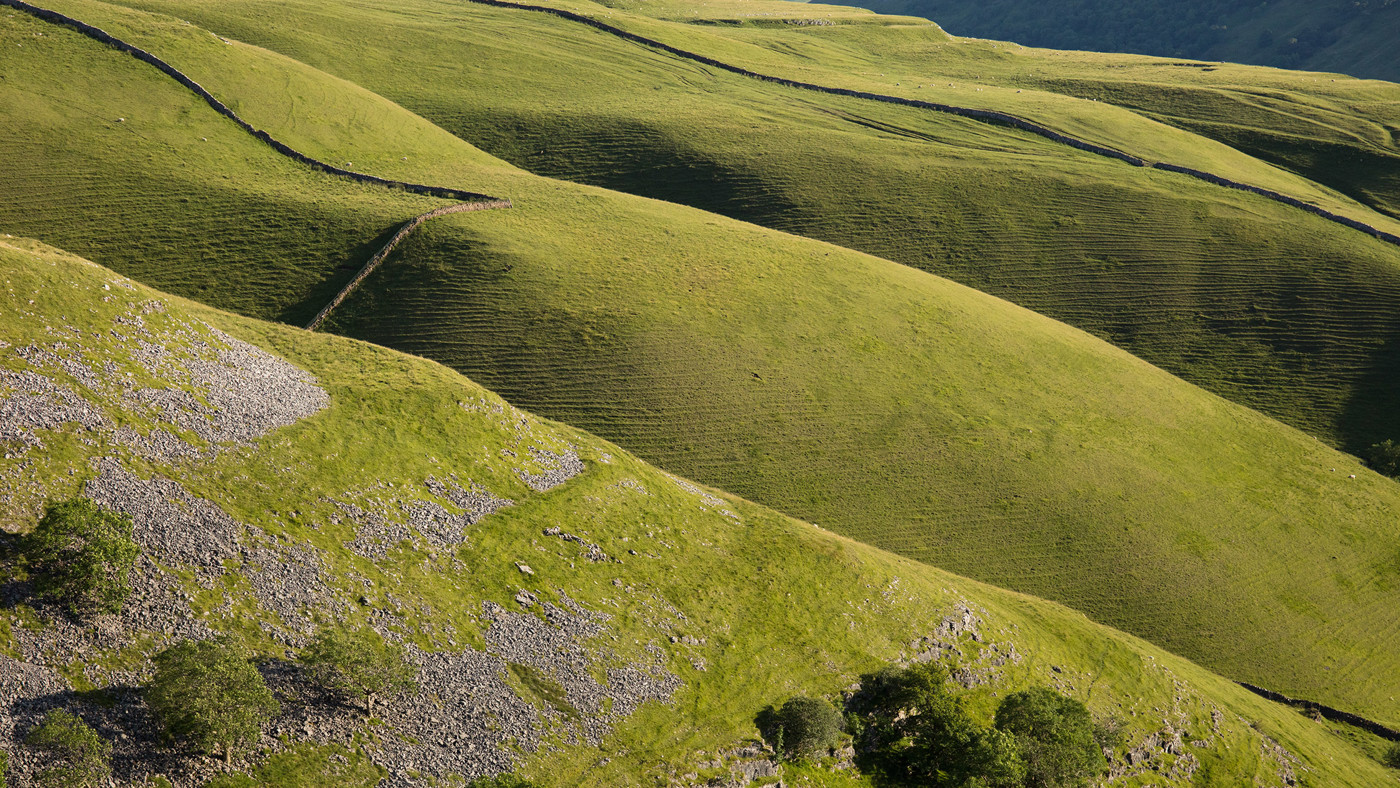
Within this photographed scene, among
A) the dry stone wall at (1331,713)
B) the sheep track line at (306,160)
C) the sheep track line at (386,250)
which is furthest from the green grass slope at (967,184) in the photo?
the dry stone wall at (1331,713)

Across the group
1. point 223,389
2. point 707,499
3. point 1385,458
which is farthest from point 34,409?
point 1385,458

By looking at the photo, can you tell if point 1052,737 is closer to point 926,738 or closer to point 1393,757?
point 926,738

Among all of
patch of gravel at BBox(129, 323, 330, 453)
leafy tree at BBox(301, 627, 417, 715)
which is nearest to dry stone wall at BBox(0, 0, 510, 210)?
patch of gravel at BBox(129, 323, 330, 453)

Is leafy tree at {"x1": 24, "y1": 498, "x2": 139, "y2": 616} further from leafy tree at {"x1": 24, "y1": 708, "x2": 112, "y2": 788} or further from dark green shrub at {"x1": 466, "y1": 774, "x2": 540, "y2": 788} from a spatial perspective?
dark green shrub at {"x1": 466, "y1": 774, "x2": 540, "y2": 788}

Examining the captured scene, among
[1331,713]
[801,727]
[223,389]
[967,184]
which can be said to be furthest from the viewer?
[967,184]

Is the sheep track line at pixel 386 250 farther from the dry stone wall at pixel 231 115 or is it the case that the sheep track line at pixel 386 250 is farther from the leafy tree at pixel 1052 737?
the leafy tree at pixel 1052 737

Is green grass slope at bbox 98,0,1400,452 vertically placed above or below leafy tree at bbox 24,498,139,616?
above

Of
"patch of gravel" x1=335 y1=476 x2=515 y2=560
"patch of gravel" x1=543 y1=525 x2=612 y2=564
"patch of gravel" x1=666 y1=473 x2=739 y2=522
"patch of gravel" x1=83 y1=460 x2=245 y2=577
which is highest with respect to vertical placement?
"patch of gravel" x1=83 y1=460 x2=245 y2=577
